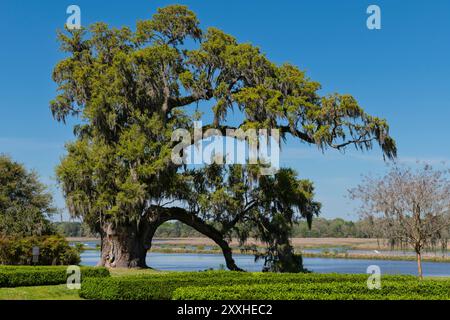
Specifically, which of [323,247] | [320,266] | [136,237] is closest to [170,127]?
[136,237]

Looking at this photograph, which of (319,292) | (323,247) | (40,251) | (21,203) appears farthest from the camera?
(323,247)

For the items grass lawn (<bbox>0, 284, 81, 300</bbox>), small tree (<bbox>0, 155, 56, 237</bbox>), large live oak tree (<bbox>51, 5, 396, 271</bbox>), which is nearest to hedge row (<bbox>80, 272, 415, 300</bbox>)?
grass lawn (<bbox>0, 284, 81, 300</bbox>)

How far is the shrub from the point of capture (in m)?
35.8

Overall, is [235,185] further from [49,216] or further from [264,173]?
[49,216]

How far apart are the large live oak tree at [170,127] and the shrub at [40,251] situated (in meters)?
3.70

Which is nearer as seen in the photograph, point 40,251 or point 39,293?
point 39,293

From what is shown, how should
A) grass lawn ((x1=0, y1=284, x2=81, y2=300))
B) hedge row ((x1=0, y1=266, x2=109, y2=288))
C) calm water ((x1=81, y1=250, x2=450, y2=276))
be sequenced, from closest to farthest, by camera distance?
grass lawn ((x1=0, y1=284, x2=81, y2=300)), hedge row ((x1=0, y1=266, x2=109, y2=288)), calm water ((x1=81, y1=250, x2=450, y2=276))

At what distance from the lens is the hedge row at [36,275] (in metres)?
23.9

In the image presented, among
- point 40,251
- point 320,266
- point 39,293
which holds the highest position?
point 40,251

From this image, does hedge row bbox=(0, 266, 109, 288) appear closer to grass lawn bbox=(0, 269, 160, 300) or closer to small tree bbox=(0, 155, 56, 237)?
grass lawn bbox=(0, 269, 160, 300)

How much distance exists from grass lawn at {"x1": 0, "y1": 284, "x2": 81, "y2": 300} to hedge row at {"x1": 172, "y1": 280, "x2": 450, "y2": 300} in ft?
19.5

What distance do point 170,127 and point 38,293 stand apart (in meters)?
14.7

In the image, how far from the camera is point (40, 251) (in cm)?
3619

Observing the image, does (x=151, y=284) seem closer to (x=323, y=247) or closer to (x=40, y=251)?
(x=40, y=251)
